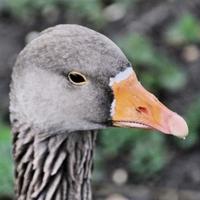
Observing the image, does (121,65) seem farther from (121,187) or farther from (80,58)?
(121,187)

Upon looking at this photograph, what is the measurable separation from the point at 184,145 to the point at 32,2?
1929 millimetres

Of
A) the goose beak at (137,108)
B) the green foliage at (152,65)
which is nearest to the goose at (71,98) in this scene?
the goose beak at (137,108)

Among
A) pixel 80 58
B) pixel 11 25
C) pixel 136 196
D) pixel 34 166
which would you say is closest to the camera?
pixel 80 58

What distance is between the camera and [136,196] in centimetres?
566

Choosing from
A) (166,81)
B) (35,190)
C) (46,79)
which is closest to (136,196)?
(166,81)

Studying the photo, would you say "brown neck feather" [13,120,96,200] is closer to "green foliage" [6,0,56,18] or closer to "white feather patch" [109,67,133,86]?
"white feather patch" [109,67,133,86]

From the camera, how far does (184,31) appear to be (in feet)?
22.2

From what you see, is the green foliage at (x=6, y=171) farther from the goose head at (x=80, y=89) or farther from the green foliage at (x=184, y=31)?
the green foliage at (x=184, y=31)

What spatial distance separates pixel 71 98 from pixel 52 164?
0.35 meters

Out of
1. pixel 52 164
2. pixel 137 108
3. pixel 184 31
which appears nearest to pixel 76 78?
pixel 137 108

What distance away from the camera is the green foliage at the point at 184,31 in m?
6.72

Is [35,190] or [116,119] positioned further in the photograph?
[35,190]

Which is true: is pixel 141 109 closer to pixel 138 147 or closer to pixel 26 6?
pixel 138 147

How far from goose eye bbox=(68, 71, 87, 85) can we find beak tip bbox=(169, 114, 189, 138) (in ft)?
1.32
